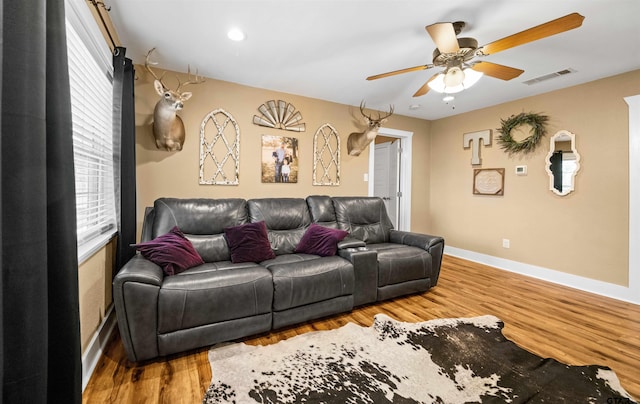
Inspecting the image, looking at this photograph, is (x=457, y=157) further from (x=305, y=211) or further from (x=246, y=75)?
(x=246, y=75)

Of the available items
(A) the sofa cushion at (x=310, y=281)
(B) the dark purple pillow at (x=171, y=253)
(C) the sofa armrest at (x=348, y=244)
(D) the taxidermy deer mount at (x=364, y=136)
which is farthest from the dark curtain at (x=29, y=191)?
(D) the taxidermy deer mount at (x=364, y=136)

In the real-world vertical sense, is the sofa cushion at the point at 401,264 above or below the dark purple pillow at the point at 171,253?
below

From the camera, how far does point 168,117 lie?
2.90 m

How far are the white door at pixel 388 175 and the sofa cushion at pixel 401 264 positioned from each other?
222 centimetres

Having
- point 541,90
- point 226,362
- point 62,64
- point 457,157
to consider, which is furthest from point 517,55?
point 226,362

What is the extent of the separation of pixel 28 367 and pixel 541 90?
17.0ft

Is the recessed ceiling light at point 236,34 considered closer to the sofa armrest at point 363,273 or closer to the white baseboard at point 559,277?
the sofa armrest at point 363,273

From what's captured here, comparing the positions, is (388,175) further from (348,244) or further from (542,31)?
(542,31)

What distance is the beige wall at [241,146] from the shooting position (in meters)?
3.14

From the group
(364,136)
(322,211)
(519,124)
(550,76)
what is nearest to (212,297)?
(322,211)

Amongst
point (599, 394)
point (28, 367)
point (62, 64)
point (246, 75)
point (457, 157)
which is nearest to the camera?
point (28, 367)

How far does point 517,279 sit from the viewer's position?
372 cm

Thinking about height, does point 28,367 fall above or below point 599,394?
above

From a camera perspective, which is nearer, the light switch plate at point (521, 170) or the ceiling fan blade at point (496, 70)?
the ceiling fan blade at point (496, 70)
